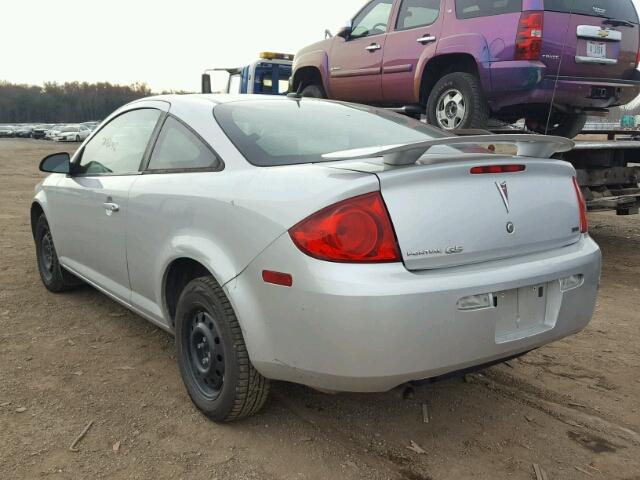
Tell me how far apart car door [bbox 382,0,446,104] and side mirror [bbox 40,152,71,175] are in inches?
155

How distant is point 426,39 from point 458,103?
851 mm

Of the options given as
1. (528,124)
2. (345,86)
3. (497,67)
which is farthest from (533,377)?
(345,86)

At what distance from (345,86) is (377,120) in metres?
4.70

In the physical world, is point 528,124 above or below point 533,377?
above

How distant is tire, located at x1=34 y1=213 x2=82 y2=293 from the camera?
4.52 meters

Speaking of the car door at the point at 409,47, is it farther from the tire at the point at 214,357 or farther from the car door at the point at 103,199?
the tire at the point at 214,357

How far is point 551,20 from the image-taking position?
5.35 metres

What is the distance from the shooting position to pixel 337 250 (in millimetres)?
2105

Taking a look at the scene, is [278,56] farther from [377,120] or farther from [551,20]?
[377,120]

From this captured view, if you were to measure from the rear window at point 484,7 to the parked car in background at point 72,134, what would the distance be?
1902 inches

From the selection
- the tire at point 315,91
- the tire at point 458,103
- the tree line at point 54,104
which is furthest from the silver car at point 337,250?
the tree line at point 54,104

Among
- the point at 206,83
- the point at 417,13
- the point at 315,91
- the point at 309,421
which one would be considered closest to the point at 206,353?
the point at 309,421

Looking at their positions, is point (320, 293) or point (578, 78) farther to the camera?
point (578, 78)

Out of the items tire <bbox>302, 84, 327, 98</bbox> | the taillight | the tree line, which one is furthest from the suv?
the tree line
